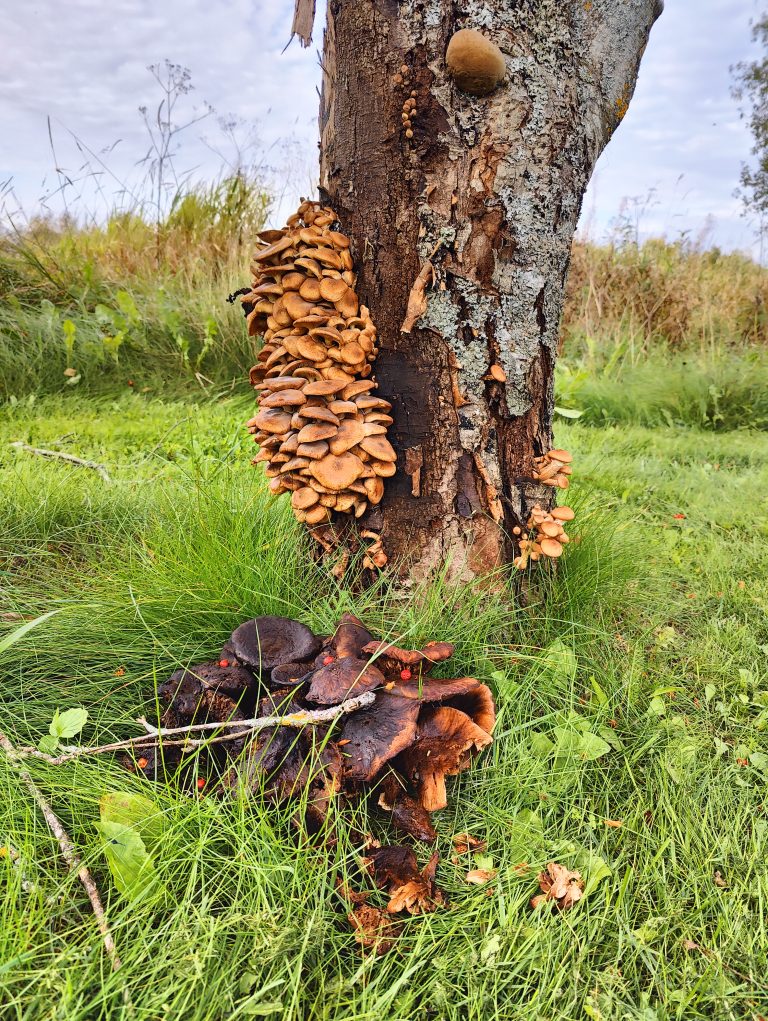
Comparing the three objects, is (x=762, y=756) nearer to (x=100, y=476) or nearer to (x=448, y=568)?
(x=448, y=568)

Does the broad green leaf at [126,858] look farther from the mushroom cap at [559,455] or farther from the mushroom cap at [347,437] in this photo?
the mushroom cap at [559,455]

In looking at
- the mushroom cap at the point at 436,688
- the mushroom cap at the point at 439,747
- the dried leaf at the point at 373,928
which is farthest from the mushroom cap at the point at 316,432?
the dried leaf at the point at 373,928

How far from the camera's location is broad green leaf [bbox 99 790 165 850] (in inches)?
48.7

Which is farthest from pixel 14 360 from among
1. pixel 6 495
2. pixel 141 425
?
pixel 6 495

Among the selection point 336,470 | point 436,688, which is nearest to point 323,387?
point 336,470

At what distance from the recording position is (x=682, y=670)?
1991 mm

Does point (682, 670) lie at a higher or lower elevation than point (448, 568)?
lower

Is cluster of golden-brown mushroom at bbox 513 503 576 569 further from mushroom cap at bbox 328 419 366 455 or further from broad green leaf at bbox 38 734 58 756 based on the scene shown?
broad green leaf at bbox 38 734 58 756

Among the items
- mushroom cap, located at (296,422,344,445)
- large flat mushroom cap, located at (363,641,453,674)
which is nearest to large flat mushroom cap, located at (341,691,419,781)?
large flat mushroom cap, located at (363,641,453,674)

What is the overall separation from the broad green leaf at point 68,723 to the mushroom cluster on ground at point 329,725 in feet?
0.51

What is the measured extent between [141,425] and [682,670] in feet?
11.9

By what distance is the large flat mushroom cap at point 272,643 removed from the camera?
61.6 inches

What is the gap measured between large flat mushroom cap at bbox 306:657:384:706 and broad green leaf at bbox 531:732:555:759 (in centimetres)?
41

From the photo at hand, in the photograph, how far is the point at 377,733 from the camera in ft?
4.58
